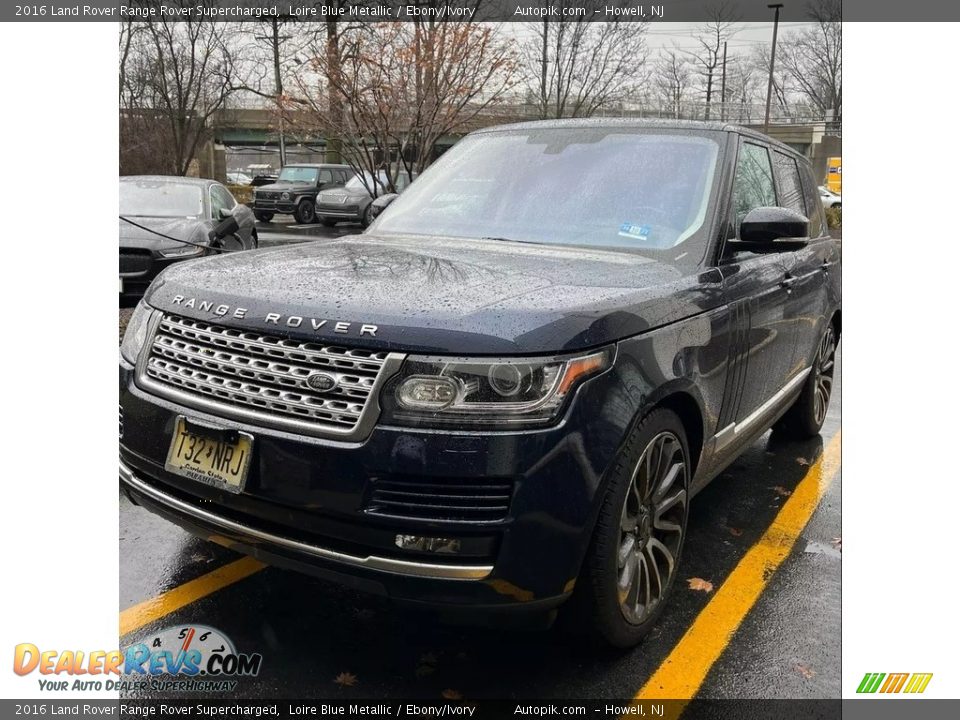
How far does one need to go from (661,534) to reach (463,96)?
11.7 meters

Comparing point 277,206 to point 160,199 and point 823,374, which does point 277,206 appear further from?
point 823,374

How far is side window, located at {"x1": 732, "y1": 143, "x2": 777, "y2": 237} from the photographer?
3578 mm

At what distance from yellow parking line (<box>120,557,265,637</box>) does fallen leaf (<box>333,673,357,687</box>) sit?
50 centimetres

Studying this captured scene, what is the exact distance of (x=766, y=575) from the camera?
3.46 m

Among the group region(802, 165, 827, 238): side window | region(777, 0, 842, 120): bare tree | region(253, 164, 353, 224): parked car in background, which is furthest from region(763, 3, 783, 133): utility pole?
region(253, 164, 353, 224): parked car in background

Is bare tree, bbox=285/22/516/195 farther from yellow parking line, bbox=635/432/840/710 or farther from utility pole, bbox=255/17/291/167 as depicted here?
yellow parking line, bbox=635/432/840/710

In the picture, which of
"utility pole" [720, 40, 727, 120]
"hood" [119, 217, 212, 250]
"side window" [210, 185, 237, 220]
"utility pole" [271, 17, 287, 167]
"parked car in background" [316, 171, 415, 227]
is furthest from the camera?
"parked car in background" [316, 171, 415, 227]

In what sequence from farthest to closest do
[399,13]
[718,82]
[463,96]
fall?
[718,82] → [463,96] → [399,13]

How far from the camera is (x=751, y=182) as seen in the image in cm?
385

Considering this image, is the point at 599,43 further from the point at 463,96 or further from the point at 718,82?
the point at 718,82

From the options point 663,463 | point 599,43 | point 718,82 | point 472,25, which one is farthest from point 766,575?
point 718,82

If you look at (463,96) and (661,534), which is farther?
(463,96)

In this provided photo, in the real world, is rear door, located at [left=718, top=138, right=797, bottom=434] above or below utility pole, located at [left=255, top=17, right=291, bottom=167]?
below

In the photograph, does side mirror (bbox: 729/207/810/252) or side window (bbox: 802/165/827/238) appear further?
side window (bbox: 802/165/827/238)
